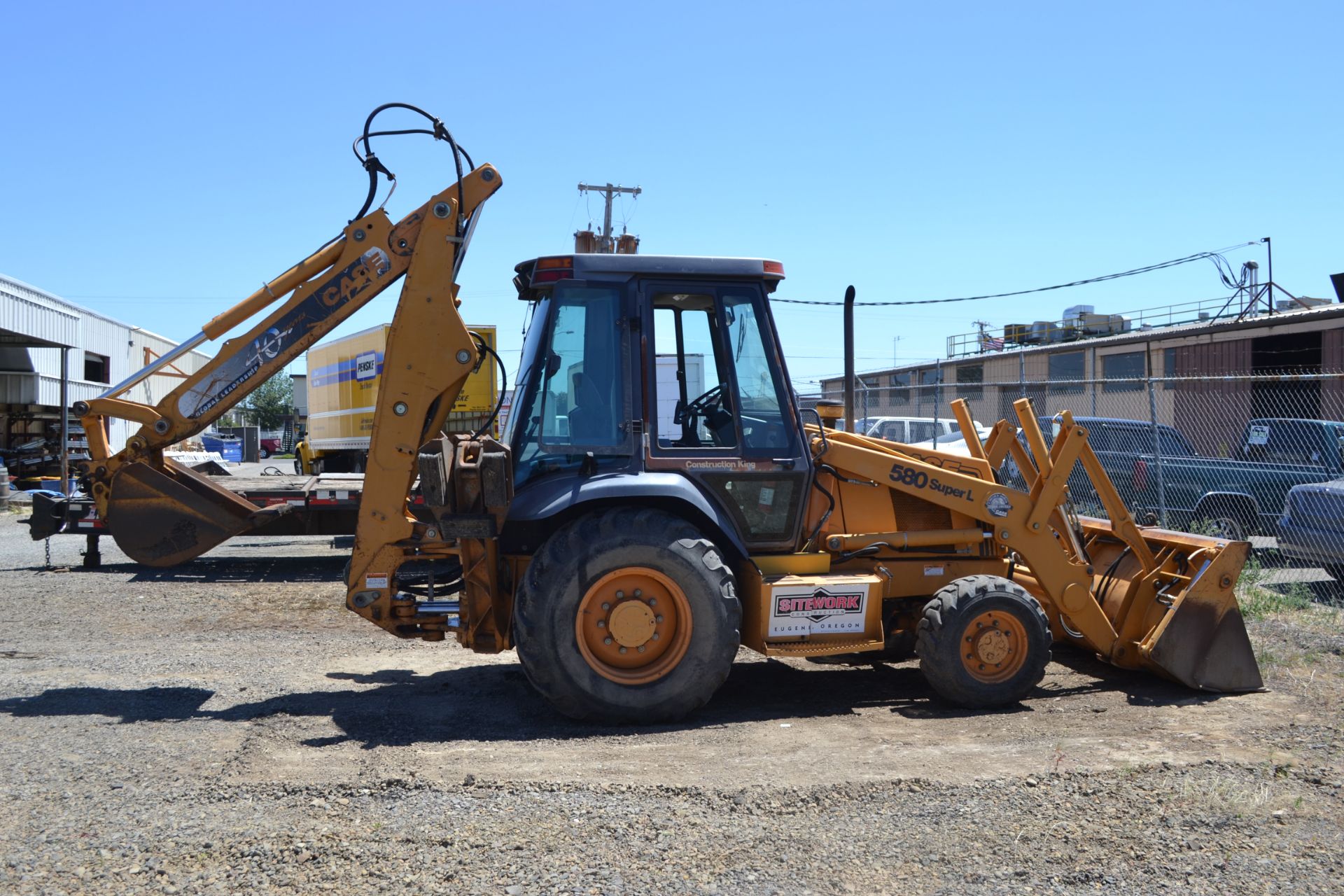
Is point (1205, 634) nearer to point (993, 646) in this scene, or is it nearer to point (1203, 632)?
point (1203, 632)

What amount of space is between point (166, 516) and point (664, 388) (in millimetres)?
2986

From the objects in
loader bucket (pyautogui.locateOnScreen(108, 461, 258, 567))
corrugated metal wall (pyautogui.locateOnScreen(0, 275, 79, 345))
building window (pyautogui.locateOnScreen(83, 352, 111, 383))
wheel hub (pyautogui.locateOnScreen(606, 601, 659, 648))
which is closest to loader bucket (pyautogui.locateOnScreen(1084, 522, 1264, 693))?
wheel hub (pyautogui.locateOnScreen(606, 601, 659, 648))

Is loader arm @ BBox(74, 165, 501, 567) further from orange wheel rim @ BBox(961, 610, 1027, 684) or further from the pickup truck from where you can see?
the pickup truck

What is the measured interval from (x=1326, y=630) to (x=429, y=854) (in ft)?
24.9

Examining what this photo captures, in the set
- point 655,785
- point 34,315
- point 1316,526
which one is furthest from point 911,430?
point 34,315

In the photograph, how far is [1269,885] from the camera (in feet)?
12.6

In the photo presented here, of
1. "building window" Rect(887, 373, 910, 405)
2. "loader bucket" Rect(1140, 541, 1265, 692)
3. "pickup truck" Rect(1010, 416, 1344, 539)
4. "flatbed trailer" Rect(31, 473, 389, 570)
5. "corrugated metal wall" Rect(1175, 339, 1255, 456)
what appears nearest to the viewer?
"loader bucket" Rect(1140, 541, 1265, 692)

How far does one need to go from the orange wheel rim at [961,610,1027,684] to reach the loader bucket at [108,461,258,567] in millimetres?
4292

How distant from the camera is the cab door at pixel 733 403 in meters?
6.15

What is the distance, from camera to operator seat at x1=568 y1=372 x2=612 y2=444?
6.02 m

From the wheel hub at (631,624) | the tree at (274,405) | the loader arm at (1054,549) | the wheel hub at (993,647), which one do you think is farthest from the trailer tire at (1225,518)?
the tree at (274,405)

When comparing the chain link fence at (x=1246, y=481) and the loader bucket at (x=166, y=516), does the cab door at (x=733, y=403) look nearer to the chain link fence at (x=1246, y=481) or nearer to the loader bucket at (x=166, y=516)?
the loader bucket at (x=166, y=516)

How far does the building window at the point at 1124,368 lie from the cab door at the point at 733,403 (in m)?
22.4

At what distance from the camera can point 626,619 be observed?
18.9 ft
